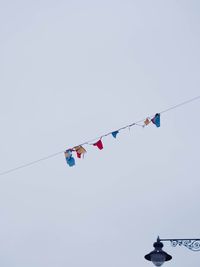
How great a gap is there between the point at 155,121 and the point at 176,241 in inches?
125

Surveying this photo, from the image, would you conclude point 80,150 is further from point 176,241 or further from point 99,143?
point 176,241

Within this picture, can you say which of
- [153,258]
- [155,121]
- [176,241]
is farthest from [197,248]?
[155,121]

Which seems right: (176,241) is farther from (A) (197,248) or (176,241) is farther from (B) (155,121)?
(B) (155,121)

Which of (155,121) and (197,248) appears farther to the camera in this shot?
(155,121)

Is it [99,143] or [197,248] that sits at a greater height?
[99,143]

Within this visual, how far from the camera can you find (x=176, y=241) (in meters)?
6.28

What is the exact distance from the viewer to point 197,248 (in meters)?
6.12

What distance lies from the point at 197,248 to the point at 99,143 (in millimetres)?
3464

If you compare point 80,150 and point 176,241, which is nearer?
point 176,241

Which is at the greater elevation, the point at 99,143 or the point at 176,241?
the point at 99,143

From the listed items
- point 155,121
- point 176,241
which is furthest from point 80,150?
point 176,241

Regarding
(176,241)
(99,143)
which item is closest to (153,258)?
(176,241)

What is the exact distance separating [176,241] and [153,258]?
534mm

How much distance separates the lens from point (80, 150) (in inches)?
348
